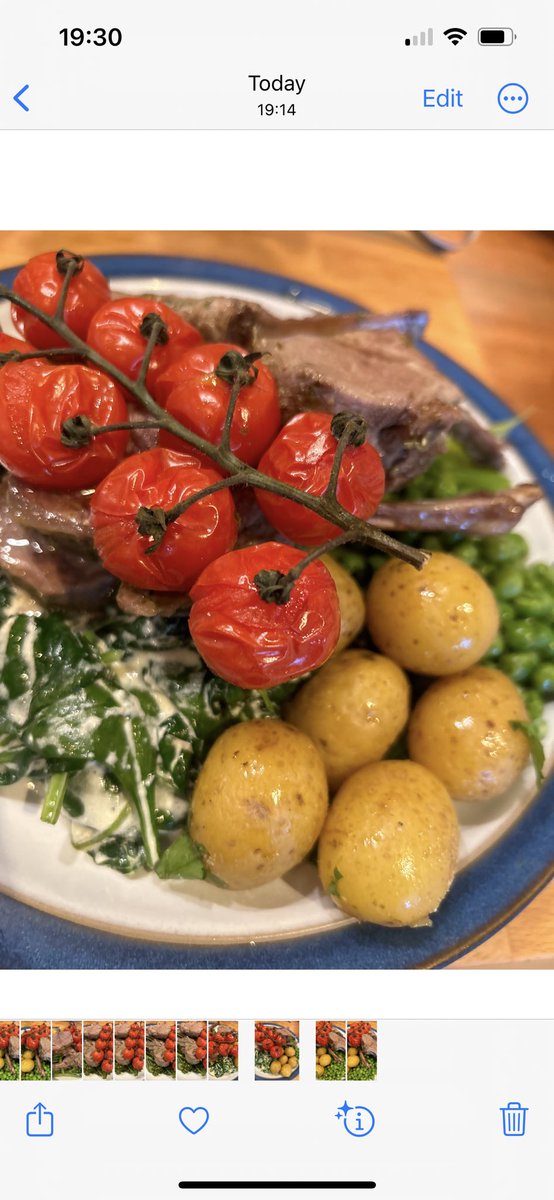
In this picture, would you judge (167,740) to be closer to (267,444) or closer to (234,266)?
(267,444)

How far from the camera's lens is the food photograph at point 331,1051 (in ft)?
3.47

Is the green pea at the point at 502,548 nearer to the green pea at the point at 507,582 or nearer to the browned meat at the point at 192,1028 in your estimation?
the green pea at the point at 507,582

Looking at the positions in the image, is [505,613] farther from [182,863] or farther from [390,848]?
[182,863]

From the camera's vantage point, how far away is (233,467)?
1.05 meters

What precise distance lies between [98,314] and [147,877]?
1040 millimetres

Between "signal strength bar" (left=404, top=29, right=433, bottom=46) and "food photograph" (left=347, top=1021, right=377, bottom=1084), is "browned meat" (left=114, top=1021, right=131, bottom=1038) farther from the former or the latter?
"signal strength bar" (left=404, top=29, right=433, bottom=46)

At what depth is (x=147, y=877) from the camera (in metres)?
1.29

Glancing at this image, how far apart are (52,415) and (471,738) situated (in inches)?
36.7

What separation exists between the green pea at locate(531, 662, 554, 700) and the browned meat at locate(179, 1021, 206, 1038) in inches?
36.3

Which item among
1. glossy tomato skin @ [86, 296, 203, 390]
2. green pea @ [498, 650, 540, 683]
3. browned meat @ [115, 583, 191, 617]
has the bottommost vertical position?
green pea @ [498, 650, 540, 683]

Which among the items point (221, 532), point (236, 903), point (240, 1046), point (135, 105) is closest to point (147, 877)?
point (236, 903)

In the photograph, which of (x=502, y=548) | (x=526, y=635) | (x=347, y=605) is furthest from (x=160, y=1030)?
(x=502, y=548)

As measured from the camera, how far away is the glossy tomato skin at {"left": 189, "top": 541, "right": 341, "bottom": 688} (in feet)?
3.24
